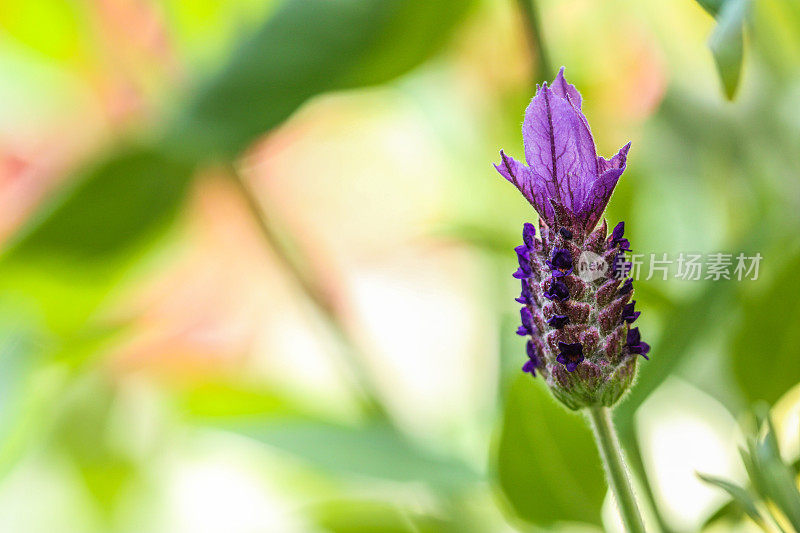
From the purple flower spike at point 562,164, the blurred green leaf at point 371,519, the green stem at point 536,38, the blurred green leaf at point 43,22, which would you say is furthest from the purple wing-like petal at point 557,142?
the blurred green leaf at point 43,22

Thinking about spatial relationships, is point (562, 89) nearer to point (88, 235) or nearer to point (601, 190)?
point (601, 190)

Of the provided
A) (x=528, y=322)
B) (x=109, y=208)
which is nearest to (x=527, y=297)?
(x=528, y=322)

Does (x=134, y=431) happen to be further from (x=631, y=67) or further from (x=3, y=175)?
(x=631, y=67)

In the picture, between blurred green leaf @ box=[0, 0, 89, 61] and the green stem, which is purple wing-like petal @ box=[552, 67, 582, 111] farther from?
blurred green leaf @ box=[0, 0, 89, 61]

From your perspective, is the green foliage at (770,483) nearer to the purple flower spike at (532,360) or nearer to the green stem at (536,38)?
the purple flower spike at (532,360)

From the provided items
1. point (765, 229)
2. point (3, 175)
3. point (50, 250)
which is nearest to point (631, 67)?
point (765, 229)
